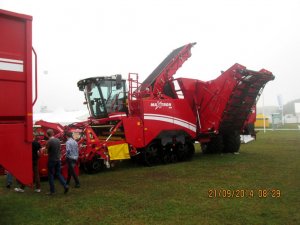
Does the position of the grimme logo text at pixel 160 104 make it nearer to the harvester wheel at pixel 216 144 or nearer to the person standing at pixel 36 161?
the harvester wheel at pixel 216 144

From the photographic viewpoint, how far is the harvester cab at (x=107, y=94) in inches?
461

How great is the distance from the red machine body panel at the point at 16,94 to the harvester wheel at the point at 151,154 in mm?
6995

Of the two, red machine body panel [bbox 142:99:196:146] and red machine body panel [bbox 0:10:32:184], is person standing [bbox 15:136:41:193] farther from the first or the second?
red machine body panel [bbox 142:99:196:146]

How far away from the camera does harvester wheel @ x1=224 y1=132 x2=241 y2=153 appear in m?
14.4

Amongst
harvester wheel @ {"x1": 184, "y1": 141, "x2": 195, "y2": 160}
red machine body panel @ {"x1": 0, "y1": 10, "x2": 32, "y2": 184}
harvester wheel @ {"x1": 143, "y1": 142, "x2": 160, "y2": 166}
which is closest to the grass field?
harvester wheel @ {"x1": 143, "y1": 142, "x2": 160, "y2": 166}

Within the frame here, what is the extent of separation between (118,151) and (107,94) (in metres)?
2.33

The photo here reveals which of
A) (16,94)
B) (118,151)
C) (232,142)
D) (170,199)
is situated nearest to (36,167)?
(118,151)

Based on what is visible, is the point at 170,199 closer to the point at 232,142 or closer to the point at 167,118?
the point at 167,118

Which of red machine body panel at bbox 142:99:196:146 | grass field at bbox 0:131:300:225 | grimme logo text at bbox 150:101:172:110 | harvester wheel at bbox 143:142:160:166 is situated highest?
grimme logo text at bbox 150:101:172:110

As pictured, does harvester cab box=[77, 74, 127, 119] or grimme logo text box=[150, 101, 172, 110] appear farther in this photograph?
harvester cab box=[77, 74, 127, 119]

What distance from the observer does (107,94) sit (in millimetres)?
11805

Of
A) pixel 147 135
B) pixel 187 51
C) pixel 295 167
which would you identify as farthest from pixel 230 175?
pixel 187 51
